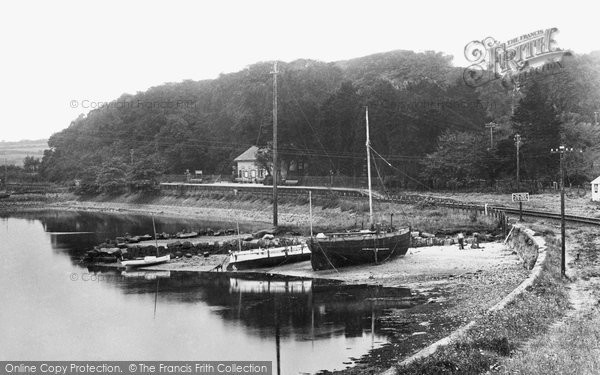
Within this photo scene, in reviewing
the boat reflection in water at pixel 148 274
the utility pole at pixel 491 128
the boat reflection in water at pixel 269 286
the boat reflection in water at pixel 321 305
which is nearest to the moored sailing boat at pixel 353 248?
the boat reflection in water at pixel 321 305

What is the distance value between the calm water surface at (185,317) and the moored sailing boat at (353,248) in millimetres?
2787

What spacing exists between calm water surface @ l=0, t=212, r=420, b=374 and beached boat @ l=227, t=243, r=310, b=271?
2.06m

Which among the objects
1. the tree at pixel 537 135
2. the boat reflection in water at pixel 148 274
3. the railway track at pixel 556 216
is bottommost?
the boat reflection in water at pixel 148 274

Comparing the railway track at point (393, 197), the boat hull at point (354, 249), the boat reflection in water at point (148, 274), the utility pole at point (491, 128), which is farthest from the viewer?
the utility pole at point (491, 128)

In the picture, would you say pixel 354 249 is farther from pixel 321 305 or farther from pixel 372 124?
pixel 372 124

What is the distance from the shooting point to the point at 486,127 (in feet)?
282

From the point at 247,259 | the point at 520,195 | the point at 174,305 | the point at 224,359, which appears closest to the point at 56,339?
the point at 174,305

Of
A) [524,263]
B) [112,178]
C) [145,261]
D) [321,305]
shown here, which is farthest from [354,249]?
[112,178]

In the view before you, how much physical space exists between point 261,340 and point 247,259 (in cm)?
1611

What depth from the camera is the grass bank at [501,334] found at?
17422 mm

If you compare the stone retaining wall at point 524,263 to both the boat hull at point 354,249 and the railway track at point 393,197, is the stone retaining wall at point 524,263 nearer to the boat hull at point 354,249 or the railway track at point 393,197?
the railway track at point 393,197

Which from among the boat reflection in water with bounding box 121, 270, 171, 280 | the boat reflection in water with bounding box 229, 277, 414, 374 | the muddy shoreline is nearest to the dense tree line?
the muddy shoreline

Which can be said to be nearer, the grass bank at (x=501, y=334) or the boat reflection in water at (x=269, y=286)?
the grass bank at (x=501, y=334)

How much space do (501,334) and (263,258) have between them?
77.8 ft
